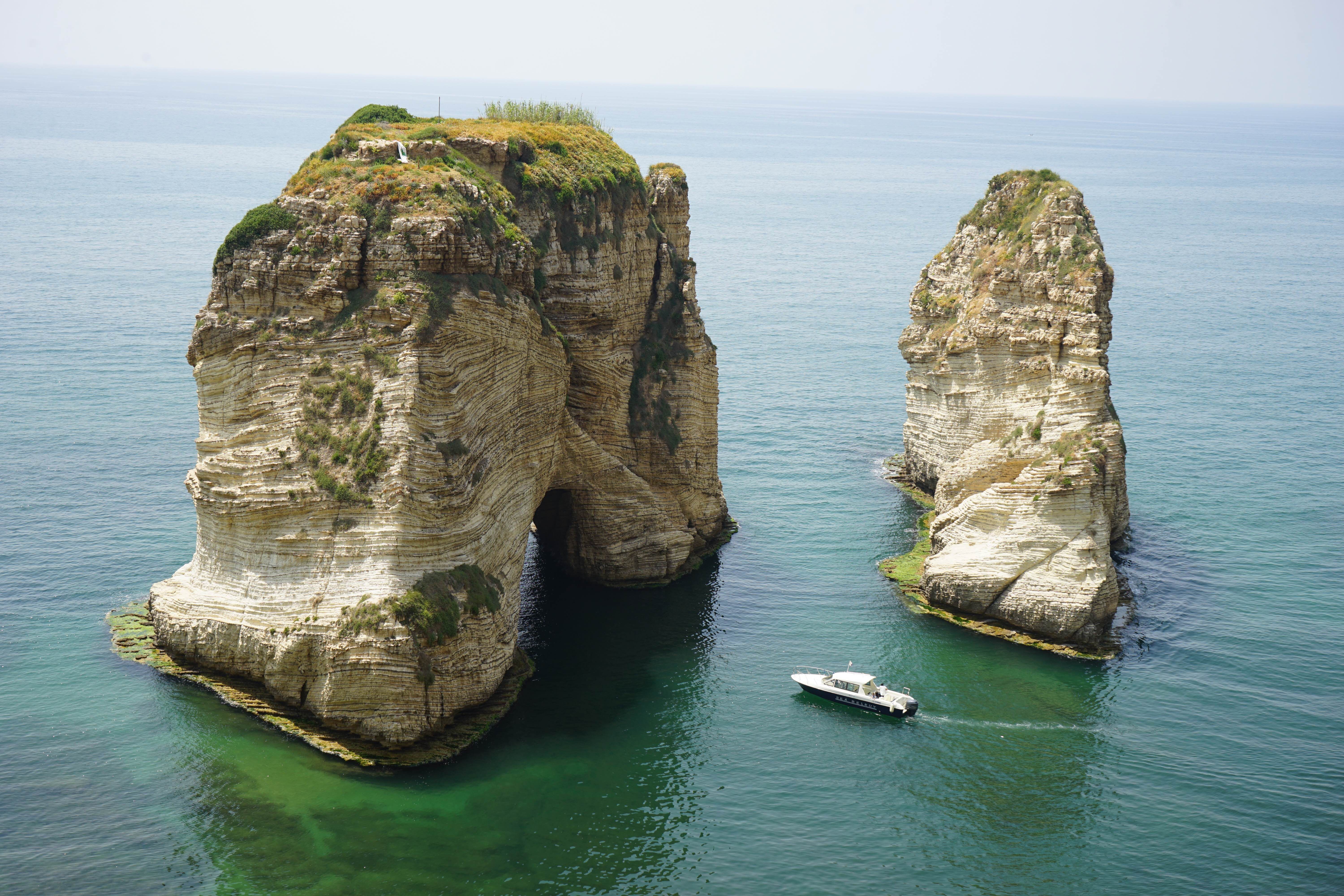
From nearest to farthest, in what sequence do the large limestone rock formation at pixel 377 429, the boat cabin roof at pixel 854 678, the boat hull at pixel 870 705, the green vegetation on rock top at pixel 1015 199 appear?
the large limestone rock formation at pixel 377 429
the boat hull at pixel 870 705
the boat cabin roof at pixel 854 678
the green vegetation on rock top at pixel 1015 199

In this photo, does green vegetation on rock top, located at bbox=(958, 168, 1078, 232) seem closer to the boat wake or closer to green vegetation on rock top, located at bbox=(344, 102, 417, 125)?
the boat wake

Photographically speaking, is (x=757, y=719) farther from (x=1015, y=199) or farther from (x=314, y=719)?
(x=1015, y=199)

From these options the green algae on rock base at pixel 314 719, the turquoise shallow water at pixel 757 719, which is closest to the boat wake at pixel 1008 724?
the turquoise shallow water at pixel 757 719

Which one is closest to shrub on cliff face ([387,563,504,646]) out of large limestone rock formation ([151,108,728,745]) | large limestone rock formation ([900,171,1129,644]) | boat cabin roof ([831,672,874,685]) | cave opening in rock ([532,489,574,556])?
large limestone rock formation ([151,108,728,745])

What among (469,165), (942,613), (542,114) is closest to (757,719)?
(942,613)

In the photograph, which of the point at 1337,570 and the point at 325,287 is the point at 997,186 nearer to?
the point at 1337,570

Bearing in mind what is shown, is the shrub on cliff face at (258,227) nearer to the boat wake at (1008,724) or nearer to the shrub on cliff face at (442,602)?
the shrub on cliff face at (442,602)
